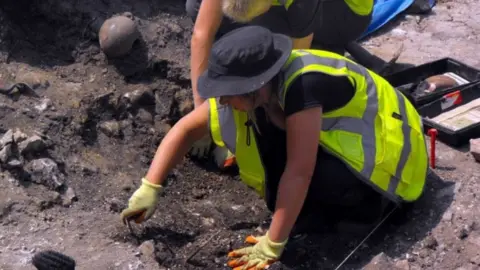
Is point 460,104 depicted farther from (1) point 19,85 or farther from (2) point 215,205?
(1) point 19,85

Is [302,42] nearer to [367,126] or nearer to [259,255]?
A: [367,126]

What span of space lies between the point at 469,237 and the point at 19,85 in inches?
78.8

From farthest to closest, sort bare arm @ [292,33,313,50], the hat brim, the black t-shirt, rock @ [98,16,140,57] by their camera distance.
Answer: rock @ [98,16,140,57] → bare arm @ [292,33,313,50] → the black t-shirt → the hat brim

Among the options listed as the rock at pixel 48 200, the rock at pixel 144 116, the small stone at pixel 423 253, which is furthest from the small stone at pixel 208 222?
the small stone at pixel 423 253

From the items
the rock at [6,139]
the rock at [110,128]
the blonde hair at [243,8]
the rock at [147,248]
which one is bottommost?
the rock at [147,248]

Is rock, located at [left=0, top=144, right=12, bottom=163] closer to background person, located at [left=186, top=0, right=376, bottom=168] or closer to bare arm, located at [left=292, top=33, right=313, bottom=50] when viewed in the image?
background person, located at [left=186, top=0, right=376, bottom=168]

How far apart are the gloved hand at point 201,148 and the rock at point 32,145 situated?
2.27ft

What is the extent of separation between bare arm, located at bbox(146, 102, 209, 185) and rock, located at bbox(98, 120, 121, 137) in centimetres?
71

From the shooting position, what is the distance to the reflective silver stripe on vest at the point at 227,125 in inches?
119

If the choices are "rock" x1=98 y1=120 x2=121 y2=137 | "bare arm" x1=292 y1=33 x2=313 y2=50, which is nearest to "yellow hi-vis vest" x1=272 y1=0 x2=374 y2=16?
"bare arm" x1=292 y1=33 x2=313 y2=50

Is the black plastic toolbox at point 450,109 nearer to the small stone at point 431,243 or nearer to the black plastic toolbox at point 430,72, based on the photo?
the black plastic toolbox at point 430,72

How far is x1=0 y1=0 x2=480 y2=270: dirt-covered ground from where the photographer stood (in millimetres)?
3082

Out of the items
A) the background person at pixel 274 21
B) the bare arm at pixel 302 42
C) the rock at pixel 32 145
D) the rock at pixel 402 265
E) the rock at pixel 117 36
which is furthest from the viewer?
the rock at pixel 117 36

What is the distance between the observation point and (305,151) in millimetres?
2801
